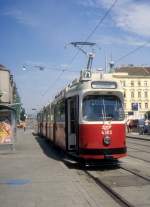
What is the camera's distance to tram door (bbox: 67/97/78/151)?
17.0 meters

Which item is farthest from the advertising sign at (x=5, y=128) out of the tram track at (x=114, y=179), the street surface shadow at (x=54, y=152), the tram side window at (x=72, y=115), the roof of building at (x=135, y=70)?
the roof of building at (x=135, y=70)

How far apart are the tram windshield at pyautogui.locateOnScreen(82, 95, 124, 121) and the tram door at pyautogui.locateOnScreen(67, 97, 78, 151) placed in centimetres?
79

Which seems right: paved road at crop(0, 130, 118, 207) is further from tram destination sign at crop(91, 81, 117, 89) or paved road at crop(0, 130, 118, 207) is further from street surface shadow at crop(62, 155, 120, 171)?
tram destination sign at crop(91, 81, 117, 89)

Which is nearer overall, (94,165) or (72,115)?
(94,165)

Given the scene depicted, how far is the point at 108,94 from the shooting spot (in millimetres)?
16234

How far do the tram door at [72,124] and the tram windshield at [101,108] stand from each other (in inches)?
31.0

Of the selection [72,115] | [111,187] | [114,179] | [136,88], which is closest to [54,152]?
[72,115]

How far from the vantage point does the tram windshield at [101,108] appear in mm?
15891

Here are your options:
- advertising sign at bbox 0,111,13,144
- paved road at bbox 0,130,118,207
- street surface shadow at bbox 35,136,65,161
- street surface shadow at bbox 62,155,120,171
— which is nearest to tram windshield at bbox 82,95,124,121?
street surface shadow at bbox 62,155,120,171

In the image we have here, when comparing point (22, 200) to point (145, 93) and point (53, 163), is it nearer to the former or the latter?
point (53, 163)

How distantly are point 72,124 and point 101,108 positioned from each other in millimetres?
1998

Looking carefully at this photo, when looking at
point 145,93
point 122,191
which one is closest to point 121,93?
point 122,191

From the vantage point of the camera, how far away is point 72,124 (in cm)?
1759

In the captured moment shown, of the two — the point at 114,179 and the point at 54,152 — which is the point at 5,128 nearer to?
the point at 54,152
